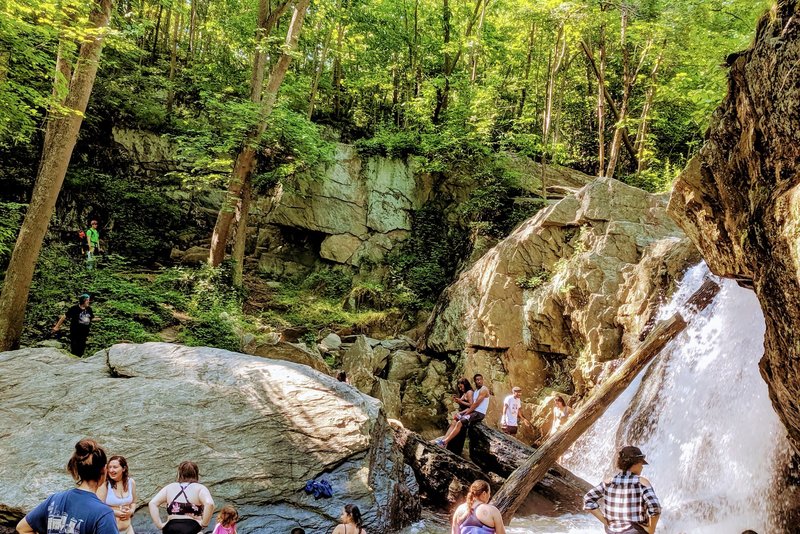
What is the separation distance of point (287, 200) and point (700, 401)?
58.5ft

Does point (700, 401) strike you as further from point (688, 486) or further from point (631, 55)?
point (631, 55)

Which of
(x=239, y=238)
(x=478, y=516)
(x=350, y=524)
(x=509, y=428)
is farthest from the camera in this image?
(x=239, y=238)

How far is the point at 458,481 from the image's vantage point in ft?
30.0

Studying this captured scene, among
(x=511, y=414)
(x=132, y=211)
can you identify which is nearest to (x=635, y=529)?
(x=511, y=414)

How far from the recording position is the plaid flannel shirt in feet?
13.5

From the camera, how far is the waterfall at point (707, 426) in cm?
742

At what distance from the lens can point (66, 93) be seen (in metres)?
9.62

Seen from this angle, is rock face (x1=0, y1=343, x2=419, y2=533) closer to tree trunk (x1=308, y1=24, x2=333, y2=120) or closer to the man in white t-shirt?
the man in white t-shirt

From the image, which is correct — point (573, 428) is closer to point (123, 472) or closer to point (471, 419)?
point (471, 419)

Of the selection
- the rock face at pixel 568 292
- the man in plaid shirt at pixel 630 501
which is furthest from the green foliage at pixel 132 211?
the man in plaid shirt at pixel 630 501

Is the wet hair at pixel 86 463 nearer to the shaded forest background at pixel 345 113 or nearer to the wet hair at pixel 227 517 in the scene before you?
the wet hair at pixel 227 517

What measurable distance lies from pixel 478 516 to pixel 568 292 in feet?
35.8

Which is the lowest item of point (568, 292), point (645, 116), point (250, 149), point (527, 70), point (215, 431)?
point (215, 431)

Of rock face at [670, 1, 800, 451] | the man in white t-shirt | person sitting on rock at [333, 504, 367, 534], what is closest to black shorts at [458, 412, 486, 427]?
the man in white t-shirt
